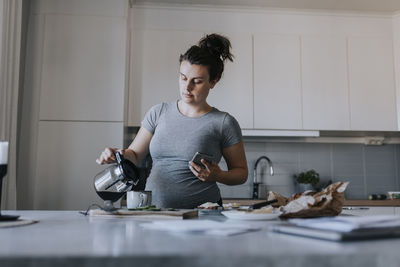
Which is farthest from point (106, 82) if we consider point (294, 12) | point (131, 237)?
point (131, 237)

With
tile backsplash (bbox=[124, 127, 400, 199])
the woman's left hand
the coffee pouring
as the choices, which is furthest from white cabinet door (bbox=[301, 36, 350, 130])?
the coffee pouring

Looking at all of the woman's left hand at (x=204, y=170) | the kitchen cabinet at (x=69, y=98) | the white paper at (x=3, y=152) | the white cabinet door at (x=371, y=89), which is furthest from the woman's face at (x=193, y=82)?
the white cabinet door at (x=371, y=89)

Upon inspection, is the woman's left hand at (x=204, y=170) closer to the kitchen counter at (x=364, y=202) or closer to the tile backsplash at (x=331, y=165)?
the kitchen counter at (x=364, y=202)

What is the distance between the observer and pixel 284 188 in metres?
3.61

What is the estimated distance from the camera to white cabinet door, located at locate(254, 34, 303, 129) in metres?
3.32

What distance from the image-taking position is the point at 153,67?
3.29 meters

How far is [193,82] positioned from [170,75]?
1535mm

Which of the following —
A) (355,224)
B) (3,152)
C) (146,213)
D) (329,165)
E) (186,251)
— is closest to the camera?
(186,251)

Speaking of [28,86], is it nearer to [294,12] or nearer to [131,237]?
[294,12]

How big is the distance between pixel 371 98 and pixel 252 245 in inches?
124

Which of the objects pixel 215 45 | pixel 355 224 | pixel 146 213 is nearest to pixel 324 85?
pixel 215 45

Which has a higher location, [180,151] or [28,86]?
[28,86]

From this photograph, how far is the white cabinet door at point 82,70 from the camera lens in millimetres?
3016

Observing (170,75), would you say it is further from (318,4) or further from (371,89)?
(371,89)
